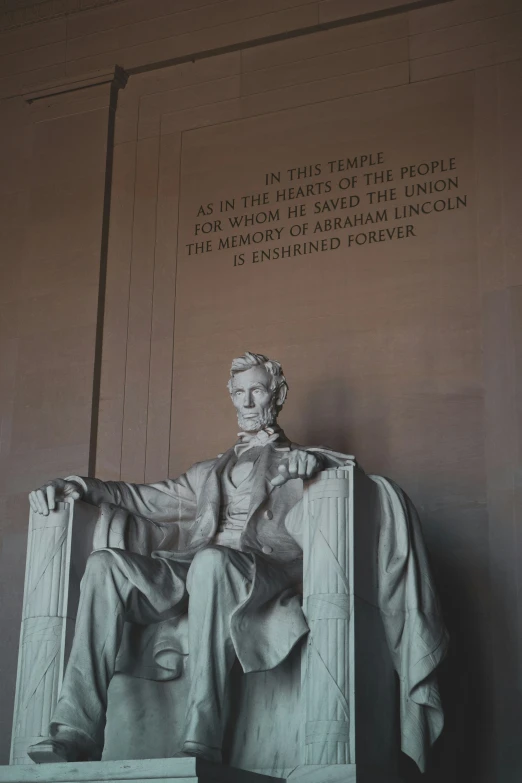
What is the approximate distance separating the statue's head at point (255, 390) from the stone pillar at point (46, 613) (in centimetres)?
90

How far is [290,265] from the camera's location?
23.7 ft

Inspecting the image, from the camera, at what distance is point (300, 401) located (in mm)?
6941

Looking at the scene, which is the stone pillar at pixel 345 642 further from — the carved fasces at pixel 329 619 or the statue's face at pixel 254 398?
the statue's face at pixel 254 398

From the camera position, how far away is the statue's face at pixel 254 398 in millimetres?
6012

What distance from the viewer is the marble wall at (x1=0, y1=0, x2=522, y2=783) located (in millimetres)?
6484

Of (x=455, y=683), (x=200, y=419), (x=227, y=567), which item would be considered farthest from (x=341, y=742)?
(x=200, y=419)

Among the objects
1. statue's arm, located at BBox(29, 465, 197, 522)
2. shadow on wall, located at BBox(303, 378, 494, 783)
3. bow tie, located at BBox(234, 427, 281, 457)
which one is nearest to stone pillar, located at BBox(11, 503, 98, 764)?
statue's arm, located at BBox(29, 465, 197, 522)

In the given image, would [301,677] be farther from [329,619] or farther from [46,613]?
[46,613]

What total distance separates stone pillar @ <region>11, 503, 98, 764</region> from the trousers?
1.03ft

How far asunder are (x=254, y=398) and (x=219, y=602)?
1345mm

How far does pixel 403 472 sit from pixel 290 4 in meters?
2.83

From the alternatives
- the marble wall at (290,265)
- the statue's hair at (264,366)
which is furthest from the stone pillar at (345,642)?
Answer: the marble wall at (290,265)

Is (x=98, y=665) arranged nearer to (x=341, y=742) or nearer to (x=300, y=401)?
(x=341, y=742)

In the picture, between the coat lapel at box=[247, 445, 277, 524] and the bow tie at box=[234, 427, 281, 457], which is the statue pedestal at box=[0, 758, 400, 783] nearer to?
the coat lapel at box=[247, 445, 277, 524]
